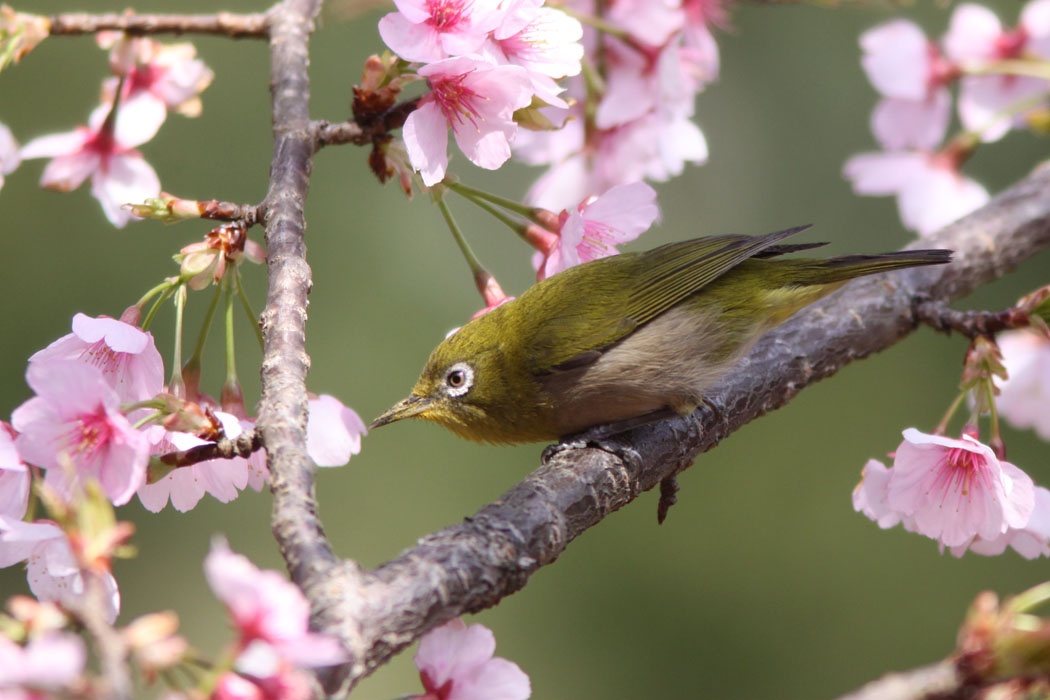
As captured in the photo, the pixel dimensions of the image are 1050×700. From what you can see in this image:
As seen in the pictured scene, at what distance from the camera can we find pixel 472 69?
1.98 m

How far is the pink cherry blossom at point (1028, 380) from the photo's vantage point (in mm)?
3330

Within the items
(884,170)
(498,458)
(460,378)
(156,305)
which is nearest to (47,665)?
(156,305)

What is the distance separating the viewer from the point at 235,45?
7.80 metres

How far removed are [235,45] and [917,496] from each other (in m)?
7.03

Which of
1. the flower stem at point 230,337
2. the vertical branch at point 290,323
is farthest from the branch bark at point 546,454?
the flower stem at point 230,337

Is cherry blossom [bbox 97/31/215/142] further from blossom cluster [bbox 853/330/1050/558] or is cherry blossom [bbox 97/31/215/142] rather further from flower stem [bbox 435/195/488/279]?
blossom cluster [bbox 853/330/1050/558]

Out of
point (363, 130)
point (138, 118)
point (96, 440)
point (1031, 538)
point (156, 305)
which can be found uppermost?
point (138, 118)

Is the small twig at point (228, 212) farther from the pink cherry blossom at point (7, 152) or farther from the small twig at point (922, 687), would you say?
the small twig at point (922, 687)

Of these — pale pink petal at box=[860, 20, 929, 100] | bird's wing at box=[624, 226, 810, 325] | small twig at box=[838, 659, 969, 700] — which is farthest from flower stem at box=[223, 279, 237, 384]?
pale pink petal at box=[860, 20, 929, 100]

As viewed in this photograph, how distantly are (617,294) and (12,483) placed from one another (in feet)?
6.44

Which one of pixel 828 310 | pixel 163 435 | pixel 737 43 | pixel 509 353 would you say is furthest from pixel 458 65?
pixel 737 43

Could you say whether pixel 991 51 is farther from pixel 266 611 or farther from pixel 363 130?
pixel 266 611

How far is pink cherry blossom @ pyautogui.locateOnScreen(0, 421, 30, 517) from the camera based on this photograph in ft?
5.59

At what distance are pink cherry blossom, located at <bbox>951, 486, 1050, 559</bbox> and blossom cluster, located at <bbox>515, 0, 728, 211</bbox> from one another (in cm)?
153
